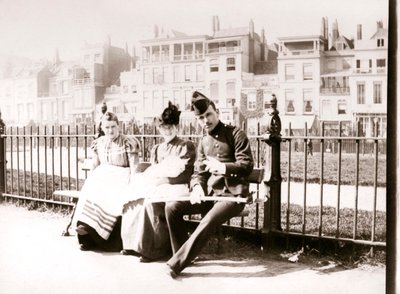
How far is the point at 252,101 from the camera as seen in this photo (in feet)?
11.3

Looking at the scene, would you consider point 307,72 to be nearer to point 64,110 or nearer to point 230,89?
point 230,89

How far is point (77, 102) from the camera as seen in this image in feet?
13.3

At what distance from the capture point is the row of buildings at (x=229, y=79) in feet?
9.80

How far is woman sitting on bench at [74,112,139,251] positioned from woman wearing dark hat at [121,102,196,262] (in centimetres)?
22

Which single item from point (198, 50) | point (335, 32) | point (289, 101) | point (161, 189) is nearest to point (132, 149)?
point (161, 189)

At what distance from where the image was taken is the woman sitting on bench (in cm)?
369

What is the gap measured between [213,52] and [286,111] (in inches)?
27.2

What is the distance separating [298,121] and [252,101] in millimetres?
372

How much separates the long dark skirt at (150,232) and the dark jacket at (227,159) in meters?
0.39

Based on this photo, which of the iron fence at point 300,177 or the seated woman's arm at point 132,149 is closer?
the iron fence at point 300,177

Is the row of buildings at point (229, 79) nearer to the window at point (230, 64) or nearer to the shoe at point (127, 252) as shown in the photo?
the window at point (230, 64)

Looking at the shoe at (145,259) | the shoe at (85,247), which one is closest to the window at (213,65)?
the shoe at (145,259)

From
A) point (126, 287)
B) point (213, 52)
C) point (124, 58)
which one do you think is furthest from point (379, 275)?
point (124, 58)

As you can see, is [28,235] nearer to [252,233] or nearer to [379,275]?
[252,233]
